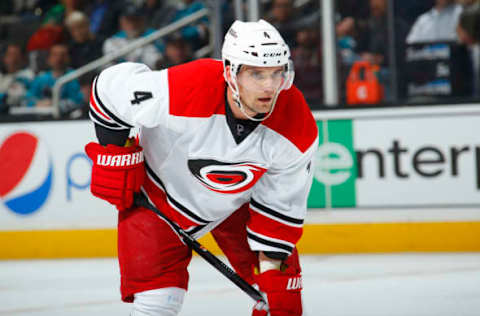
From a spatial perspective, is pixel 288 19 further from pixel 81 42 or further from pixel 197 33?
pixel 81 42

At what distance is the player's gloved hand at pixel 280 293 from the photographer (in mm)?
2346

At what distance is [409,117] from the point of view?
4473 mm

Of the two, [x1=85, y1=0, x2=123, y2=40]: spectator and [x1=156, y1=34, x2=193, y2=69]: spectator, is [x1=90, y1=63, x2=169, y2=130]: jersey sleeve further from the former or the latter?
[x1=85, y1=0, x2=123, y2=40]: spectator

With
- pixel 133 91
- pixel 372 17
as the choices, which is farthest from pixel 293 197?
pixel 372 17

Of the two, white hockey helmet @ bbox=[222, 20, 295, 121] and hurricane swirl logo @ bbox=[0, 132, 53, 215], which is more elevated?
white hockey helmet @ bbox=[222, 20, 295, 121]

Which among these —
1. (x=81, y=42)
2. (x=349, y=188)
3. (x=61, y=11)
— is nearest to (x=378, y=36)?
(x=349, y=188)

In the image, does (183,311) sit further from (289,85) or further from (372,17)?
(372,17)

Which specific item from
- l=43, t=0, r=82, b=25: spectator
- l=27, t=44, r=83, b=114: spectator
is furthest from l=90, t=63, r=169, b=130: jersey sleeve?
l=43, t=0, r=82, b=25: spectator

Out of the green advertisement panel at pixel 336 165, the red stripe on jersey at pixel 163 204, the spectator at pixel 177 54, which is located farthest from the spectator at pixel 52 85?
the red stripe on jersey at pixel 163 204

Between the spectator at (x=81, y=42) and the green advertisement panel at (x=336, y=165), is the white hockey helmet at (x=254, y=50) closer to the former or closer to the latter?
the green advertisement panel at (x=336, y=165)

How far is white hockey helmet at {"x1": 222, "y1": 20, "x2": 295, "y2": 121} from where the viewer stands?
211cm

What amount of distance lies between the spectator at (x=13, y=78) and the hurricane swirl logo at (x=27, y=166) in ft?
1.63

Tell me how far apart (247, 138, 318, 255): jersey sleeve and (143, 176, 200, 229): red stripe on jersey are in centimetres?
23

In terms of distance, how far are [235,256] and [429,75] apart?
7.53 ft
